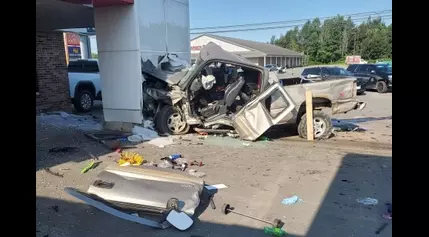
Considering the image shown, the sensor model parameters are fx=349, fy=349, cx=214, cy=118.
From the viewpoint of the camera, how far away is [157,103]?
940 centimetres

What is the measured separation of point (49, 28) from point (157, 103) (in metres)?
5.94

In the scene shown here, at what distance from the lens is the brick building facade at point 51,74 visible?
12.8 m

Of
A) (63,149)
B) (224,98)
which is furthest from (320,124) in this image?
(63,149)

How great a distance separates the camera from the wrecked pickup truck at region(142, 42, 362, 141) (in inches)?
320

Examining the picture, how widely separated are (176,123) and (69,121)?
13.5 feet

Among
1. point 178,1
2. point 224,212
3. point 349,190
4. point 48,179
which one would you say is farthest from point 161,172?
point 178,1

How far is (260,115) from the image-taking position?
8047mm

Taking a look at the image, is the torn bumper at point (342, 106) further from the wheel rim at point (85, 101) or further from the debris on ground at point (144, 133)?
the wheel rim at point (85, 101)

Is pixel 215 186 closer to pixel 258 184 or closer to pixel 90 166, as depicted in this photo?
pixel 258 184

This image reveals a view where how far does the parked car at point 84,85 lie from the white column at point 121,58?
4.57m

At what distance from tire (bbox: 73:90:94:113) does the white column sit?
14.8 ft
